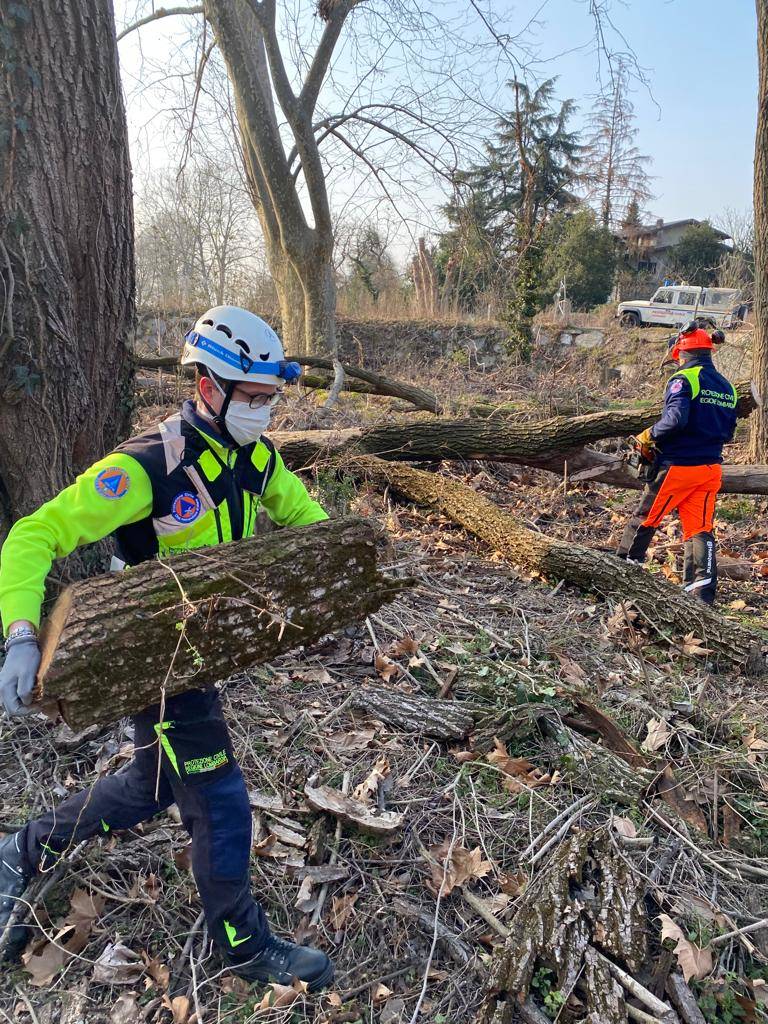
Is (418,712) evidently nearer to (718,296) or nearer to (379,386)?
(379,386)

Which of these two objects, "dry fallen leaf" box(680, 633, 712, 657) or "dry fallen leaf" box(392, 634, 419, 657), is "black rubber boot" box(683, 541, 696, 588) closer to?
"dry fallen leaf" box(680, 633, 712, 657)

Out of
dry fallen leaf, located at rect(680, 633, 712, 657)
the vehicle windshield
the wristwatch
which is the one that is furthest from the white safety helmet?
the vehicle windshield

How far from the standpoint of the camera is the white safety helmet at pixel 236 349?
2.26 m

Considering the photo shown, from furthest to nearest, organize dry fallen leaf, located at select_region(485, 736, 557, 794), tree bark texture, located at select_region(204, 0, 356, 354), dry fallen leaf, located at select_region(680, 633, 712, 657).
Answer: tree bark texture, located at select_region(204, 0, 356, 354)
dry fallen leaf, located at select_region(680, 633, 712, 657)
dry fallen leaf, located at select_region(485, 736, 557, 794)

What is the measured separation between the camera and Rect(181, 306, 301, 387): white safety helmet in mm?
2262

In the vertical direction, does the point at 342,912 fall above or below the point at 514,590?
below

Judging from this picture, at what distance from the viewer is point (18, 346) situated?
2900mm

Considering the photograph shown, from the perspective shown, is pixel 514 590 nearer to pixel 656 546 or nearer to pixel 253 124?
pixel 656 546

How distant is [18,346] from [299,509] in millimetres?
1528

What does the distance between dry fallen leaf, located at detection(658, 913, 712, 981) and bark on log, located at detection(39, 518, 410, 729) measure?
163 centimetres

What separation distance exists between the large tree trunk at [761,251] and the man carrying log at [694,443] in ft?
7.97

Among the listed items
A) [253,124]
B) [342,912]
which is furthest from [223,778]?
[253,124]

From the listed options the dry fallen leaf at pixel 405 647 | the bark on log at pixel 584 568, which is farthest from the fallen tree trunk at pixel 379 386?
Answer: the dry fallen leaf at pixel 405 647

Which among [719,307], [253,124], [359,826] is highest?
[253,124]
